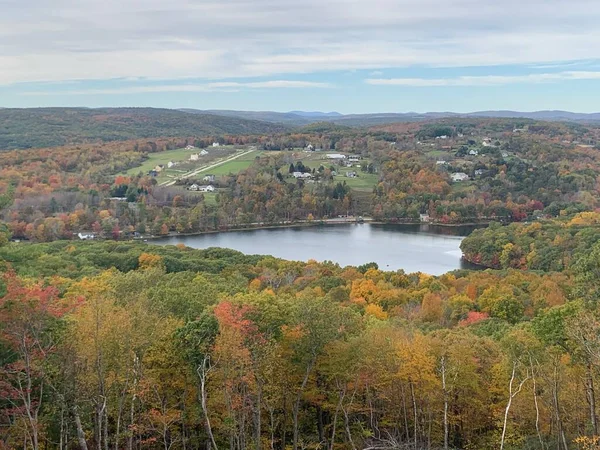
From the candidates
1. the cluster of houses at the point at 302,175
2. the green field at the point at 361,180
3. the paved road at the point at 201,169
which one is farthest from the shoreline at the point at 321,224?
the paved road at the point at 201,169

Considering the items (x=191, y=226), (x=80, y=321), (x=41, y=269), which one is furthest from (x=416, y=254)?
(x=80, y=321)

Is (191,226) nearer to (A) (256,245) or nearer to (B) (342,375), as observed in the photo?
(A) (256,245)

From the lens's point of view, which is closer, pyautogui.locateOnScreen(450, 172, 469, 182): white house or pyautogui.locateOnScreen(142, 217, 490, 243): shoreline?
pyautogui.locateOnScreen(142, 217, 490, 243): shoreline

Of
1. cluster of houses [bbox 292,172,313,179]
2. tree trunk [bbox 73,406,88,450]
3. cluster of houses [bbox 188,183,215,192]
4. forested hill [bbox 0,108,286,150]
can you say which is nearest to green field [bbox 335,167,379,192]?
cluster of houses [bbox 292,172,313,179]

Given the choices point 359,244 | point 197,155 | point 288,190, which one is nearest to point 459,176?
point 288,190

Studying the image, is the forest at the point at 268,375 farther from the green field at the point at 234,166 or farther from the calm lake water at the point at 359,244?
the green field at the point at 234,166

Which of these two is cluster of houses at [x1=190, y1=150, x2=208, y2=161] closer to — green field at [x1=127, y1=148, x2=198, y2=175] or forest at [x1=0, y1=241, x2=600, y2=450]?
green field at [x1=127, y1=148, x2=198, y2=175]
